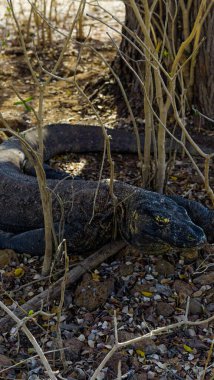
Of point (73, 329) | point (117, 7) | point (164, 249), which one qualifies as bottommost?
point (73, 329)

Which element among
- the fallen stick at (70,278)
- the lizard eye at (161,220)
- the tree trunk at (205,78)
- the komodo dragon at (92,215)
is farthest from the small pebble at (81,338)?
the tree trunk at (205,78)

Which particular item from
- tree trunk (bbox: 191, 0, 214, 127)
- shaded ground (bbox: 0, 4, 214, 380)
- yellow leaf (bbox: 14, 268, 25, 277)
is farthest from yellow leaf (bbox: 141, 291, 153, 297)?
tree trunk (bbox: 191, 0, 214, 127)

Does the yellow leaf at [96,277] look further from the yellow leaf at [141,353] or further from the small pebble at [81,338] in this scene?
the yellow leaf at [141,353]

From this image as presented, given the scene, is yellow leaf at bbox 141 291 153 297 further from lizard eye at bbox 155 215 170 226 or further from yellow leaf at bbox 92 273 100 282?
lizard eye at bbox 155 215 170 226

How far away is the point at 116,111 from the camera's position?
20.2 feet

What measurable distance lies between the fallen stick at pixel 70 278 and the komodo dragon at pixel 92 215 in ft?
0.34

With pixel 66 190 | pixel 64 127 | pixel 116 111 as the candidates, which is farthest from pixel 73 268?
pixel 116 111

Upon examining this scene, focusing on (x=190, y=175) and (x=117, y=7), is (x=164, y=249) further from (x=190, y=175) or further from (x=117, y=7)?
(x=117, y=7)

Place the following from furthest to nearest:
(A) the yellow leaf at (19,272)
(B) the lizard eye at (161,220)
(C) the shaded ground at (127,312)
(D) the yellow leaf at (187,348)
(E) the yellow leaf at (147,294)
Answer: (A) the yellow leaf at (19,272), (B) the lizard eye at (161,220), (E) the yellow leaf at (147,294), (D) the yellow leaf at (187,348), (C) the shaded ground at (127,312)

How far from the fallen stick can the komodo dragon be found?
104 mm

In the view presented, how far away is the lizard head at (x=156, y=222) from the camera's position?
3.90 m

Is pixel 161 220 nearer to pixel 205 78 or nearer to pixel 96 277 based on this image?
pixel 96 277

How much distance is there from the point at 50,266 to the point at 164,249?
68cm

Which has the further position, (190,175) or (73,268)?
(190,175)
